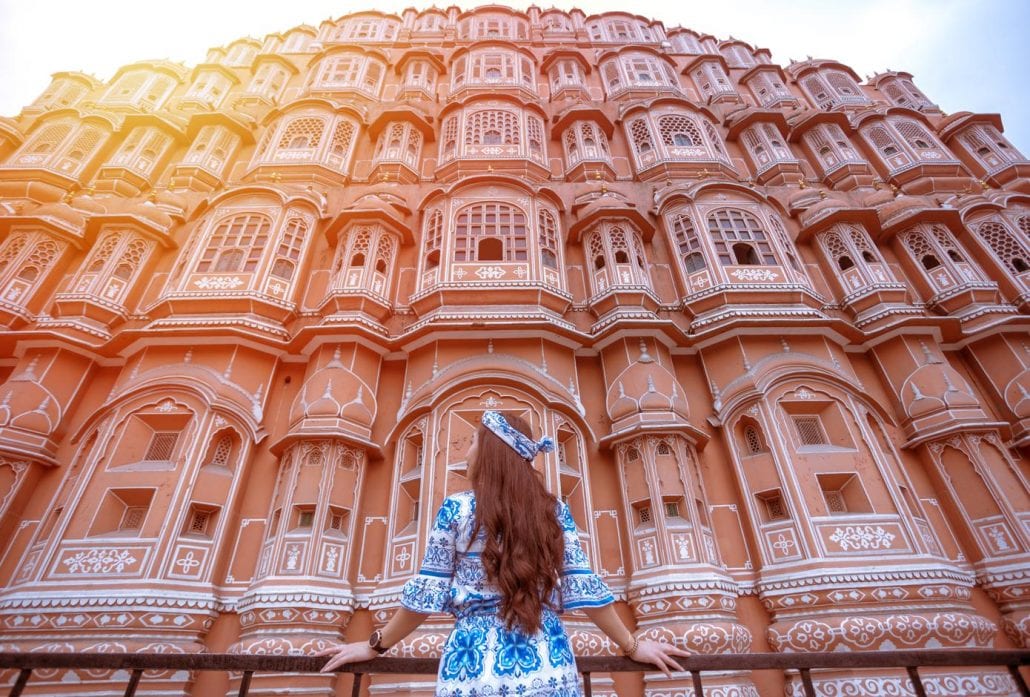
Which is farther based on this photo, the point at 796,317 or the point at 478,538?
the point at 796,317

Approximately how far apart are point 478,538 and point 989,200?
56.8 ft

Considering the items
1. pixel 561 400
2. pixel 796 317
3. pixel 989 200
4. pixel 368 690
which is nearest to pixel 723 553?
pixel 561 400

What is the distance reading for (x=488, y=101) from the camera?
57.5 ft

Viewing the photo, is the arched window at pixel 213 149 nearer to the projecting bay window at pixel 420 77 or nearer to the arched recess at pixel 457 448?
the projecting bay window at pixel 420 77

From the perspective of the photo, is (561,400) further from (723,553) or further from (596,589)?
(596,589)

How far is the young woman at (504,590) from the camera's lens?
243 centimetres

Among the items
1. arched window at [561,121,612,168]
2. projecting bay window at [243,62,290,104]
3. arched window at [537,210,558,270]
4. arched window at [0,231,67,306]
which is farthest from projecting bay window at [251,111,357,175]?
arched window at [561,121,612,168]

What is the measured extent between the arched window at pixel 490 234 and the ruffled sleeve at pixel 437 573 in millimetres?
9712

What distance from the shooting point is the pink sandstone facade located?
7930mm

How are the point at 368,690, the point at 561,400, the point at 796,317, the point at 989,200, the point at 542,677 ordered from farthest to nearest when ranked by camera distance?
1. the point at 989,200
2. the point at 796,317
3. the point at 561,400
4. the point at 368,690
5. the point at 542,677

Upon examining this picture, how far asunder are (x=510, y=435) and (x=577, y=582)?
2.69ft

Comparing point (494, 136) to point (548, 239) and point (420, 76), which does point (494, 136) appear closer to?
point (548, 239)

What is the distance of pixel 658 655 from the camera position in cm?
270

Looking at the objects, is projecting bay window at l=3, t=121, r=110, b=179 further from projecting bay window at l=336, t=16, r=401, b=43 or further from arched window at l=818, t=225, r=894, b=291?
arched window at l=818, t=225, r=894, b=291
